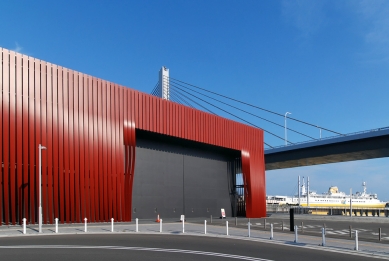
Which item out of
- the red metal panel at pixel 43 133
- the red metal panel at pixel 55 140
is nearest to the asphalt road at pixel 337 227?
the red metal panel at pixel 55 140

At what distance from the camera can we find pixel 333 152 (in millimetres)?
53406

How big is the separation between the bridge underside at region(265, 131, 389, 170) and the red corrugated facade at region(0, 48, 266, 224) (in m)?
23.3

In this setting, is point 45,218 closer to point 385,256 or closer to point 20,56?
point 20,56

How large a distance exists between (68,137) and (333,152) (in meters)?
35.2

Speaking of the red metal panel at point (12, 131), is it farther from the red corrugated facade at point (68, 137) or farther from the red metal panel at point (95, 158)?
the red metal panel at point (95, 158)

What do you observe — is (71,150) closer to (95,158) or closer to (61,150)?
(61,150)

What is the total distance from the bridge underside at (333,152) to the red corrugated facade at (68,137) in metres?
23.3

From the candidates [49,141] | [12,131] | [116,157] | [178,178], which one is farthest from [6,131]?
[178,178]

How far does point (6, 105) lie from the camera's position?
2712 cm

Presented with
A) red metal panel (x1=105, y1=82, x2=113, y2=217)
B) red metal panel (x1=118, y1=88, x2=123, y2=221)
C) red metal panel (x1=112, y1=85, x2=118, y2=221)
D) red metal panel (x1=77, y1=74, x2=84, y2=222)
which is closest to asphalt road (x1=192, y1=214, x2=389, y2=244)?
red metal panel (x1=118, y1=88, x2=123, y2=221)

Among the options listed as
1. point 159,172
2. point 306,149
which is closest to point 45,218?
point 159,172

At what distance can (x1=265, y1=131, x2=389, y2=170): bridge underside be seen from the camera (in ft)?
159

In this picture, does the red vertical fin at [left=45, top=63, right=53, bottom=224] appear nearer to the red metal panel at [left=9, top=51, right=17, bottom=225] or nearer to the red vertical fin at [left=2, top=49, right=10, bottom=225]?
the red metal panel at [left=9, top=51, right=17, bottom=225]

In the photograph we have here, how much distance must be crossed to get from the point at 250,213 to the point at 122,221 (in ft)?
64.7
